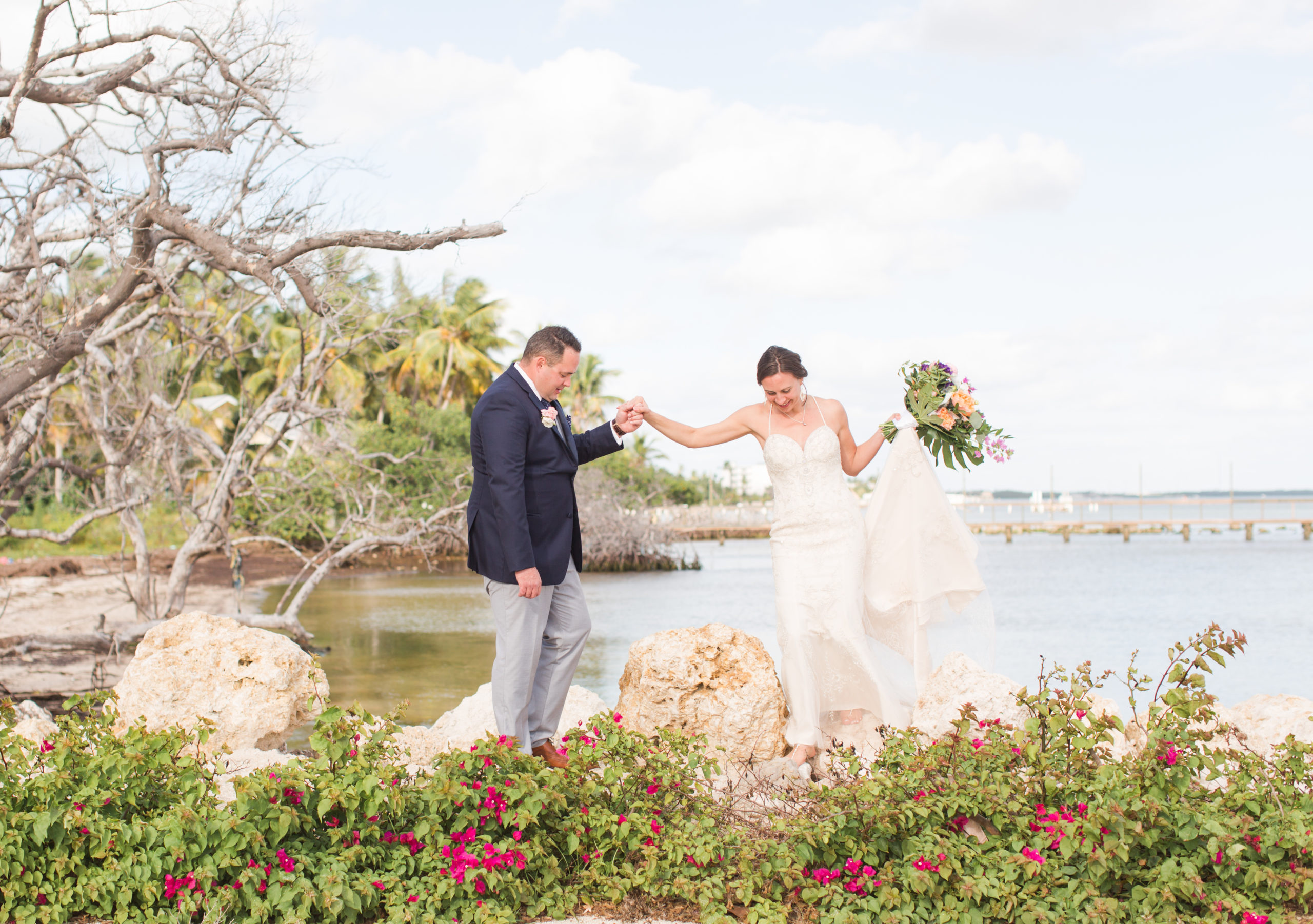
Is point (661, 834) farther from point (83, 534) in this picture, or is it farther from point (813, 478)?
point (83, 534)

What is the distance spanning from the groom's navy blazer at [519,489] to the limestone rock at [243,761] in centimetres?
146

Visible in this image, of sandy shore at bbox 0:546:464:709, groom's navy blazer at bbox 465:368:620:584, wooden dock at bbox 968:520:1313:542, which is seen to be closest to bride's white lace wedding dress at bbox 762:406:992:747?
groom's navy blazer at bbox 465:368:620:584

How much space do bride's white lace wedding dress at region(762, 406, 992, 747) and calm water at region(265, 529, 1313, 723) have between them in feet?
2.48

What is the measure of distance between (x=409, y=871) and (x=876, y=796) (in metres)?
1.72

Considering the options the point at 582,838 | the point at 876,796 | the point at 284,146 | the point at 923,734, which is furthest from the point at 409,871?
the point at 284,146

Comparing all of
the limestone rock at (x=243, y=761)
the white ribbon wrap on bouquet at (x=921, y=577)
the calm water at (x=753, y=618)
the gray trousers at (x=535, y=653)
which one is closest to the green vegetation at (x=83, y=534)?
the calm water at (x=753, y=618)

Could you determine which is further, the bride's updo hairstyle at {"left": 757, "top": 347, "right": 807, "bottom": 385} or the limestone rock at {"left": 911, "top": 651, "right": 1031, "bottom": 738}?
the bride's updo hairstyle at {"left": 757, "top": 347, "right": 807, "bottom": 385}

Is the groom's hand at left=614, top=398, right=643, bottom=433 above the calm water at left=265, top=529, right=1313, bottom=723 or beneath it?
above

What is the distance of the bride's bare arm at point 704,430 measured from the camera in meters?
6.05

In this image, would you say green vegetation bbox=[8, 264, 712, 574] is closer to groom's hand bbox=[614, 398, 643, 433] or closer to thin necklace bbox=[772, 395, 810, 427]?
groom's hand bbox=[614, 398, 643, 433]

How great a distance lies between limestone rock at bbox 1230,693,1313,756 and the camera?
569cm

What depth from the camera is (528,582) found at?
466 cm

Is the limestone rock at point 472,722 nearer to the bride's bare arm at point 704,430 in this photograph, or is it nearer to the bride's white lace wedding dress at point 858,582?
the bride's white lace wedding dress at point 858,582

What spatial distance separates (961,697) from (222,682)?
4.69 m
